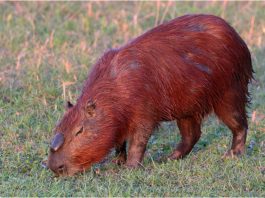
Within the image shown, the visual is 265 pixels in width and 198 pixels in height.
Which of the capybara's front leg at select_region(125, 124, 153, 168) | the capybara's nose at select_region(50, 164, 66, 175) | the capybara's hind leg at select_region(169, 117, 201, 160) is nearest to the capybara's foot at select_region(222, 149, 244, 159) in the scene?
the capybara's hind leg at select_region(169, 117, 201, 160)

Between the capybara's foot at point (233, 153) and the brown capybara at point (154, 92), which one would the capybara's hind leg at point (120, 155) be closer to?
the brown capybara at point (154, 92)

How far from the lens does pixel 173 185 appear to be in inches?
252

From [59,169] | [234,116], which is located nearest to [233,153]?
[234,116]

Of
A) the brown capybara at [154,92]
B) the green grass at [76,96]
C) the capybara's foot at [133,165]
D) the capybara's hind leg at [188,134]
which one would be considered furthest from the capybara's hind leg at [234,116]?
the capybara's foot at [133,165]

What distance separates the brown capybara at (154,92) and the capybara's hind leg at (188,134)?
0.02 m

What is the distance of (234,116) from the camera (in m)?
7.25

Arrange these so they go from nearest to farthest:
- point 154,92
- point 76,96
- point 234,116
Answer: point 154,92
point 234,116
point 76,96

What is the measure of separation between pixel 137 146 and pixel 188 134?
77cm

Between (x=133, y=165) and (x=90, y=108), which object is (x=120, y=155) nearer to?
(x=133, y=165)

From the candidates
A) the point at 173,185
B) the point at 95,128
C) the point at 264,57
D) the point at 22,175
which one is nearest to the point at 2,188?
the point at 22,175

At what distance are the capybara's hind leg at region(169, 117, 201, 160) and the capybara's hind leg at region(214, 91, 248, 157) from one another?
0.29m

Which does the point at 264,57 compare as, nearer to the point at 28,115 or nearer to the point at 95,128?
the point at 28,115

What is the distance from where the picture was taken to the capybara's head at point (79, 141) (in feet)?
21.3

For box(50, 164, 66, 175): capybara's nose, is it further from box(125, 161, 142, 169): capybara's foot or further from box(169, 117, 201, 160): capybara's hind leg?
box(169, 117, 201, 160): capybara's hind leg
